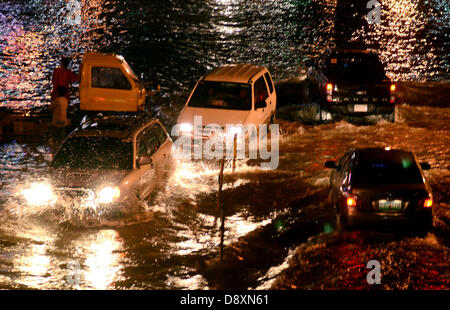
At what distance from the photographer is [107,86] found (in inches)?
661

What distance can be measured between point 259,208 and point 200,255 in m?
2.61

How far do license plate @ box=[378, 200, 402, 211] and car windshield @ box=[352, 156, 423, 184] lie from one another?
35 centimetres

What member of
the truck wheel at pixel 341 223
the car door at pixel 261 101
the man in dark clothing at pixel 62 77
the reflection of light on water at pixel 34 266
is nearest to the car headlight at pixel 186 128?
the car door at pixel 261 101

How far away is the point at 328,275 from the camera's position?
9336mm

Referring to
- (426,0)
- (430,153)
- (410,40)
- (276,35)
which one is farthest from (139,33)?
(426,0)

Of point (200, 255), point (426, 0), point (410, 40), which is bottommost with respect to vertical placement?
point (200, 255)

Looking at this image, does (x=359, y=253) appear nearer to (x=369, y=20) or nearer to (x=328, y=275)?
(x=328, y=275)

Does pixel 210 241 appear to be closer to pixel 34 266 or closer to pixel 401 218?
pixel 34 266

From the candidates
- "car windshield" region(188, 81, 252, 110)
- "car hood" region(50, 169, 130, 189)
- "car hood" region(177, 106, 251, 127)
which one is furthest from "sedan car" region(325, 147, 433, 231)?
"car windshield" region(188, 81, 252, 110)

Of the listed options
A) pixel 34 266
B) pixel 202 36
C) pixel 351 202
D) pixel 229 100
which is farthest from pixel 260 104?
pixel 202 36

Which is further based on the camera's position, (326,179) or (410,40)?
(410,40)

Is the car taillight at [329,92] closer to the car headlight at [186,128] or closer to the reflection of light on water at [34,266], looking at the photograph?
the car headlight at [186,128]

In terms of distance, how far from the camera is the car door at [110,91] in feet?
54.6

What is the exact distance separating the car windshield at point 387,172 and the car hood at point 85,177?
4.02 m
